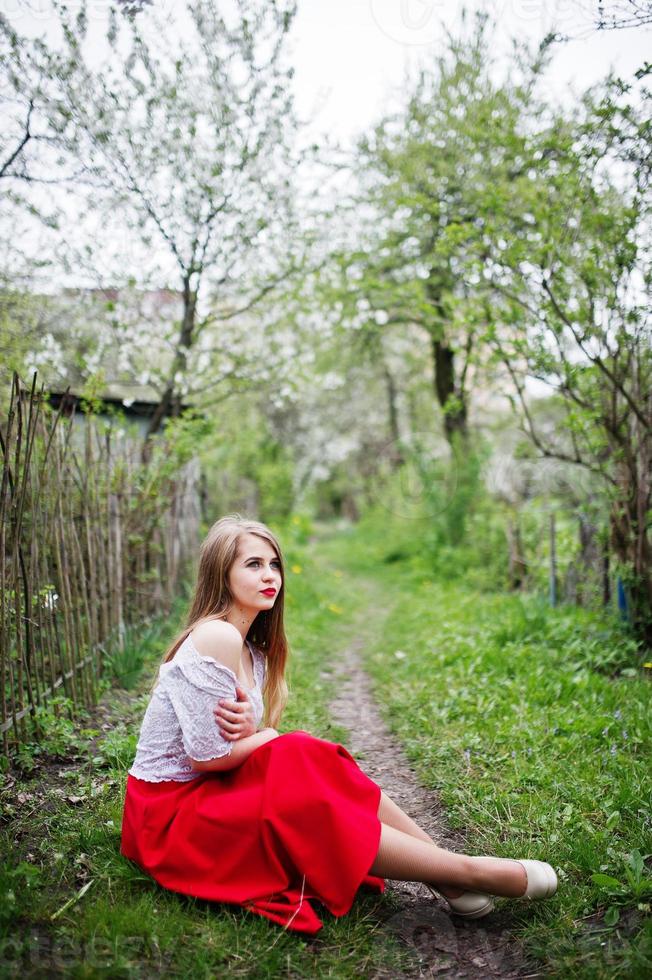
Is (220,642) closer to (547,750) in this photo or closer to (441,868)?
(441,868)

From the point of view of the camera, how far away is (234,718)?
7.35 ft

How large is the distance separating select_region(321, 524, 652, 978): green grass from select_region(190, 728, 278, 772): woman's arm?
1.06 metres

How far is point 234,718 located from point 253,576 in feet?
1.75

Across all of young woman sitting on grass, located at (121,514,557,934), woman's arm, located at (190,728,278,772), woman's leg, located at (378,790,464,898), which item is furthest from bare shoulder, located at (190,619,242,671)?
woman's leg, located at (378,790,464,898)

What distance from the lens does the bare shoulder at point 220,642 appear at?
2293 millimetres

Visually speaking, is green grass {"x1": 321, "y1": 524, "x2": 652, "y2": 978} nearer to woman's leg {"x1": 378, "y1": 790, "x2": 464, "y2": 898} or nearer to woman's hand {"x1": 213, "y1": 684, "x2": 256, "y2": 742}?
woman's leg {"x1": 378, "y1": 790, "x2": 464, "y2": 898}

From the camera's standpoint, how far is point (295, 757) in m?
2.19

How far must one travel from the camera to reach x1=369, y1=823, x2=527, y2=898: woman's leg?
7.09 feet

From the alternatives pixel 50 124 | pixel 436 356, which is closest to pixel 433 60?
pixel 436 356

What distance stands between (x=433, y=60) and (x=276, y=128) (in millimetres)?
3539

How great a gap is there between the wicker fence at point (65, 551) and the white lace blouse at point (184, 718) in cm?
102

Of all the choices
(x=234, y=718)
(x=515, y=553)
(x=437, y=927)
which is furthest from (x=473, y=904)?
(x=515, y=553)

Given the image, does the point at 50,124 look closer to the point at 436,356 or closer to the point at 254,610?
the point at 254,610

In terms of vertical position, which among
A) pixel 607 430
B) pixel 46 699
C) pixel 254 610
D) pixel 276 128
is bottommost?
pixel 46 699
